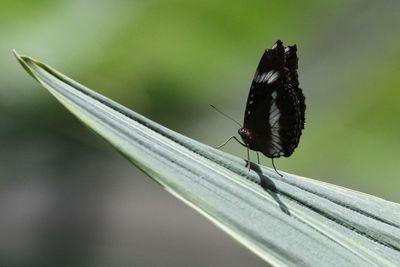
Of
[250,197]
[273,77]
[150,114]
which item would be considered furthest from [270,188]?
[150,114]

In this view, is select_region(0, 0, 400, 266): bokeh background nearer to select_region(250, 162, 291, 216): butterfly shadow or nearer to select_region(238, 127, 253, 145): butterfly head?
select_region(238, 127, 253, 145): butterfly head

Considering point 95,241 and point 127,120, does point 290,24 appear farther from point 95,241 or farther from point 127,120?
point 127,120

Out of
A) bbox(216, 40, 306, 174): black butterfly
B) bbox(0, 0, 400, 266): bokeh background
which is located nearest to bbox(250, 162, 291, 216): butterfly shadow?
bbox(216, 40, 306, 174): black butterfly

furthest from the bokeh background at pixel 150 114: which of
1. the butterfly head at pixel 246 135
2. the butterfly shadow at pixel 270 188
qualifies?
the butterfly shadow at pixel 270 188

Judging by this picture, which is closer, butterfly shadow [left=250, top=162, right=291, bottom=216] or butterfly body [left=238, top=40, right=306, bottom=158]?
butterfly shadow [left=250, top=162, right=291, bottom=216]

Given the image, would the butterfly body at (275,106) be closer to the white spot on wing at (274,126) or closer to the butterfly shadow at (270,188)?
the white spot on wing at (274,126)

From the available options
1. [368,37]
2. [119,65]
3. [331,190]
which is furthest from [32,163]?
[331,190]

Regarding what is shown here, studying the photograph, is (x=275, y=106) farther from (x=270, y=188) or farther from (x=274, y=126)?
(x=270, y=188)
